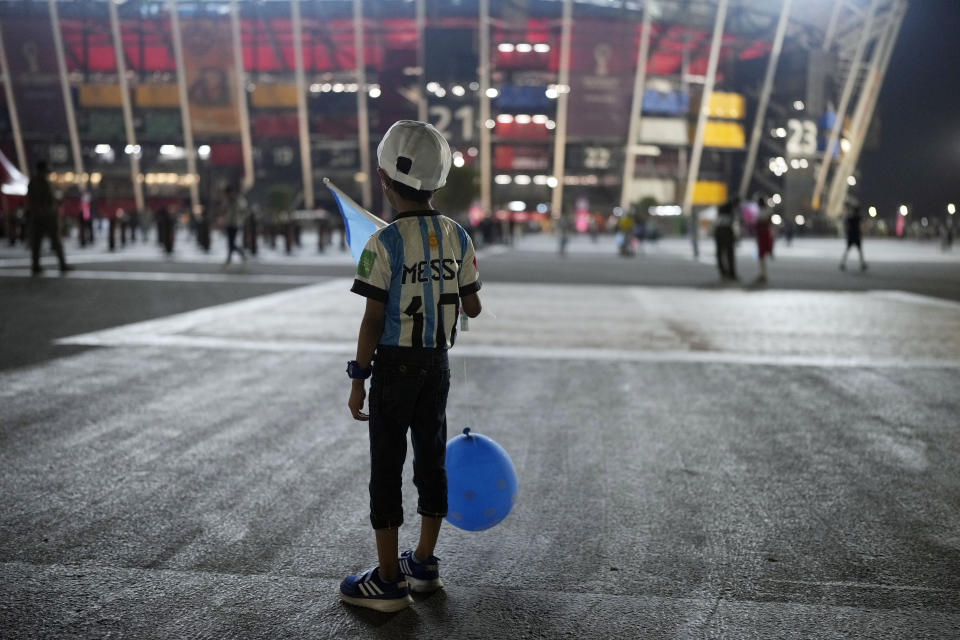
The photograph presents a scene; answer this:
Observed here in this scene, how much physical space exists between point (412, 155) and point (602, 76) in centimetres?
7461

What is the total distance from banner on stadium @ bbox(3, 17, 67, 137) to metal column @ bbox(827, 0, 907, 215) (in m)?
68.1

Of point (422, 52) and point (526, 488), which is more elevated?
point (422, 52)

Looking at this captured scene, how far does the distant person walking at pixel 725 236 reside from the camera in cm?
1722

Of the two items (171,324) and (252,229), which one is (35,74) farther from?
(171,324)

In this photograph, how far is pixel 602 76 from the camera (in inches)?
2906

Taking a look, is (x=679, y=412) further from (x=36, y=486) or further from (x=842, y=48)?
(x=842, y=48)

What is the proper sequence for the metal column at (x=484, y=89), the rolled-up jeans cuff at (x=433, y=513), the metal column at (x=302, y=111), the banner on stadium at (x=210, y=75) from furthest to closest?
the banner on stadium at (x=210, y=75) < the metal column at (x=484, y=89) < the metal column at (x=302, y=111) < the rolled-up jeans cuff at (x=433, y=513)

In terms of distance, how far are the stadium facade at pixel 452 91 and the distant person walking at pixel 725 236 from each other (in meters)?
55.8

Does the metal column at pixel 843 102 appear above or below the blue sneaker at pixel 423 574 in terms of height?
above

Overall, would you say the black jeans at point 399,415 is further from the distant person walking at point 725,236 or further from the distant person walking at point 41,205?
the distant person walking at point 725,236

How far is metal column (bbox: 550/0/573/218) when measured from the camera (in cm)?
7156

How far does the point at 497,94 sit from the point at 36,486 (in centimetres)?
7406

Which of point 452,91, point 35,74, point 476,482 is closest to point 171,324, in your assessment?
point 476,482

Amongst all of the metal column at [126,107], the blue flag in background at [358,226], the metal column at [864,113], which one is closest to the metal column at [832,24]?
the metal column at [864,113]
